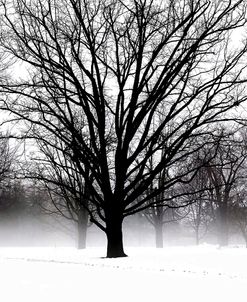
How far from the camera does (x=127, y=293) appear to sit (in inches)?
279

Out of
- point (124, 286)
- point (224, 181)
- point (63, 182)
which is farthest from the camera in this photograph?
point (224, 181)

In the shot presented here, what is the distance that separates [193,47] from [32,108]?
6750 mm

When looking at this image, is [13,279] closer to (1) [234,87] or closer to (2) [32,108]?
(2) [32,108]

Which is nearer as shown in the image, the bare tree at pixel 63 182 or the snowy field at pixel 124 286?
the snowy field at pixel 124 286

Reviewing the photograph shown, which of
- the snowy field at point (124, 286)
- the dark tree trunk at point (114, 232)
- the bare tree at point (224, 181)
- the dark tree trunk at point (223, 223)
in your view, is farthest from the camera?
the dark tree trunk at point (223, 223)

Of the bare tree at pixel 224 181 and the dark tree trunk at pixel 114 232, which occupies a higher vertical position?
the bare tree at pixel 224 181

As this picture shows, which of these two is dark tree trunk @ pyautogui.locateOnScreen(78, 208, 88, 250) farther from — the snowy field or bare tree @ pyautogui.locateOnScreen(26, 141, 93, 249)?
the snowy field

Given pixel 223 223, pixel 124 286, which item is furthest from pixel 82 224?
pixel 124 286

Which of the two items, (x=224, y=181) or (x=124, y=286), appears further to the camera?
(x=224, y=181)

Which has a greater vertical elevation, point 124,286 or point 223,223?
point 223,223

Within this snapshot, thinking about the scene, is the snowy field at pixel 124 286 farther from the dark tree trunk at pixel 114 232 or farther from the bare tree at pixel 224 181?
the bare tree at pixel 224 181

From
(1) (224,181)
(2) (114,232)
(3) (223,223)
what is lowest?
(2) (114,232)

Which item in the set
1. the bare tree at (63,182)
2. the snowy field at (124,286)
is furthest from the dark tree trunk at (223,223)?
the snowy field at (124,286)

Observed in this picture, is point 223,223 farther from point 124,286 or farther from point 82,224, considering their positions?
point 124,286
